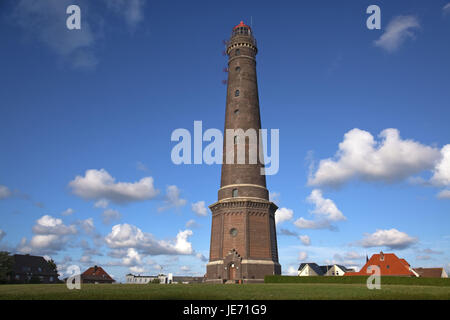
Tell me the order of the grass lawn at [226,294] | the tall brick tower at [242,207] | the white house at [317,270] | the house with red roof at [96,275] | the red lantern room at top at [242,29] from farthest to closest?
1. the white house at [317,270]
2. the house with red roof at [96,275]
3. the red lantern room at top at [242,29]
4. the tall brick tower at [242,207]
5. the grass lawn at [226,294]

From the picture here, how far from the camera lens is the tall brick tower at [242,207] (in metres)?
43.7

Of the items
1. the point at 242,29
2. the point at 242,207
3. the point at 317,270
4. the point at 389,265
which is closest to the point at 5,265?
the point at 242,207

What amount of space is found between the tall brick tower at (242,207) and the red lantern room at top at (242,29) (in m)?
1.20

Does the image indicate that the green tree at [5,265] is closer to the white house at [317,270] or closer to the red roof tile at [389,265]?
the red roof tile at [389,265]

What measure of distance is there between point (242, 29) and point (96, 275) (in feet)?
237

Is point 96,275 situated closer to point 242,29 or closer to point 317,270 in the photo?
point 317,270

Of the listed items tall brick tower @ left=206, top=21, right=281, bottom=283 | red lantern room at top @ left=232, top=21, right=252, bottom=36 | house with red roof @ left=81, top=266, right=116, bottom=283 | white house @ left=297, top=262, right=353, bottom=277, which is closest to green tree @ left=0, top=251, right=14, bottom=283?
tall brick tower @ left=206, top=21, right=281, bottom=283

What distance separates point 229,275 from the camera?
143 ft

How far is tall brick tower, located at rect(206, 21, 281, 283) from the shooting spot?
43.7 meters

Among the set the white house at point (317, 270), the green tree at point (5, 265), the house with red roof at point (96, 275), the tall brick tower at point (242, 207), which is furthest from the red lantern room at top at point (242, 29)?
the house with red roof at point (96, 275)

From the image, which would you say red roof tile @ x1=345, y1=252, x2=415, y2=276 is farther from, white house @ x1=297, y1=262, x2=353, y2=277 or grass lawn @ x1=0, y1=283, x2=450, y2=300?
grass lawn @ x1=0, y1=283, x2=450, y2=300
